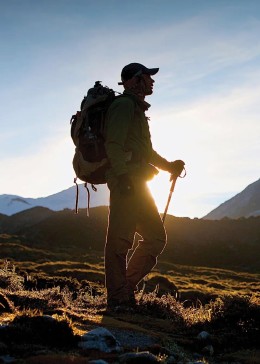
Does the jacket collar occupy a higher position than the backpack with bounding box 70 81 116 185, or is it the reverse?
the jacket collar

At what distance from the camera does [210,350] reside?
4914 mm

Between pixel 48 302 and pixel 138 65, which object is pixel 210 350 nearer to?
pixel 48 302

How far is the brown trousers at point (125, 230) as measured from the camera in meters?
7.09

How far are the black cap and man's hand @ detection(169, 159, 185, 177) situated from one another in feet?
5.58

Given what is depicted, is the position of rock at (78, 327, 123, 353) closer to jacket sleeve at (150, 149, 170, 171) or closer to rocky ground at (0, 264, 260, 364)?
rocky ground at (0, 264, 260, 364)

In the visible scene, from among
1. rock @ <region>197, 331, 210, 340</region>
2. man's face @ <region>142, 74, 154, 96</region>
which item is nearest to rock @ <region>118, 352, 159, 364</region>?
rock @ <region>197, 331, 210, 340</region>

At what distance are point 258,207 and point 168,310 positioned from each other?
196900 mm

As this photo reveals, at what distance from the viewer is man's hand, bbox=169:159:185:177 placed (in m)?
8.39

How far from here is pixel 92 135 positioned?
22.7 ft

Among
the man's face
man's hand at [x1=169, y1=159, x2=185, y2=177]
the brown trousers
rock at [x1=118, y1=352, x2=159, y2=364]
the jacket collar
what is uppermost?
the man's face

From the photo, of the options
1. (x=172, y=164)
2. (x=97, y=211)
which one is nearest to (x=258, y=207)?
(x=97, y=211)

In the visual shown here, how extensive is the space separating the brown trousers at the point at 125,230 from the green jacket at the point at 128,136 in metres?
0.30

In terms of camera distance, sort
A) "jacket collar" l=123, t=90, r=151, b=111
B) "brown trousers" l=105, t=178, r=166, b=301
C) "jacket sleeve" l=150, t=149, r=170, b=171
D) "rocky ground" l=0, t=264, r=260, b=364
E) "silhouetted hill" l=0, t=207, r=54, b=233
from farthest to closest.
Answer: "silhouetted hill" l=0, t=207, r=54, b=233 → "jacket sleeve" l=150, t=149, r=170, b=171 → "jacket collar" l=123, t=90, r=151, b=111 → "brown trousers" l=105, t=178, r=166, b=301 → "rocky ground" l=0, t=264, r=260, b=364

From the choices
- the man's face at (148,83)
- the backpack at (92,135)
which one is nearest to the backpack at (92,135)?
the backpack at (92,135)
